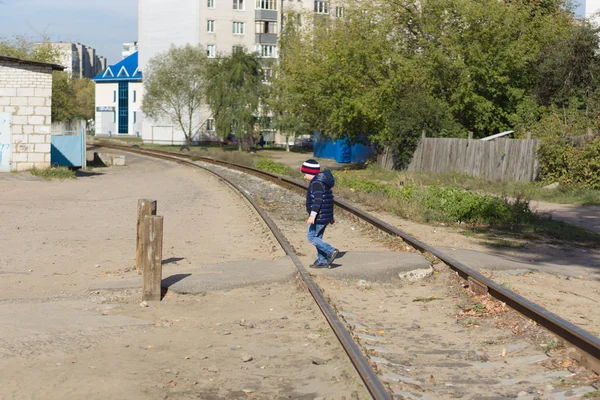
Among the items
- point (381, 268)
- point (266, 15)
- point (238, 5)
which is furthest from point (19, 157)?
point (266, 15)

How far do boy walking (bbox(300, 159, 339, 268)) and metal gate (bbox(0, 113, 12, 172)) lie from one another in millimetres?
22052

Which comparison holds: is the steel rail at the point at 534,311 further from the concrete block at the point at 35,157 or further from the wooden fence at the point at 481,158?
the concrete block at the point at 35,157

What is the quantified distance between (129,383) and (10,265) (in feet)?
21.1

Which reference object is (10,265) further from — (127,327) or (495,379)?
(495,379)

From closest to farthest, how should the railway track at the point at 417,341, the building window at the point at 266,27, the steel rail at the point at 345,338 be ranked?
the steel rail at the point at 345,338 → the railway track at the point at 417,341 → the building window at the point at 266,27

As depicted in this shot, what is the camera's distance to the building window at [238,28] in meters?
84.8

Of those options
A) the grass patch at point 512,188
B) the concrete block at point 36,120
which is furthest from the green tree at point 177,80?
the grass patch at point 512,188

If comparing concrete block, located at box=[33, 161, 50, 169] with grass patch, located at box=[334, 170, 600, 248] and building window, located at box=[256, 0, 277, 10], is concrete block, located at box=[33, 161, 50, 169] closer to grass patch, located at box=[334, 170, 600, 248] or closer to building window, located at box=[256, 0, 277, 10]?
grass patch, located at box=[334, 170, 600, 248]

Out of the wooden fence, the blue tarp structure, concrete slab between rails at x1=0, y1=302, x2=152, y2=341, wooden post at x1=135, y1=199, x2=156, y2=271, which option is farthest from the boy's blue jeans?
the blue tarp structure

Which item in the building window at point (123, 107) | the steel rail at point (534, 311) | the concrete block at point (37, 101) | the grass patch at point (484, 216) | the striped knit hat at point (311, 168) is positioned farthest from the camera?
the building window at point (123, 107)

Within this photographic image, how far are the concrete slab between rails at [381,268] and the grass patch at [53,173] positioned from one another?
68.6 ft

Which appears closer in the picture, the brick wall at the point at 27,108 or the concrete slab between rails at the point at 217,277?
the concrete slab between rails at the point at 217,277

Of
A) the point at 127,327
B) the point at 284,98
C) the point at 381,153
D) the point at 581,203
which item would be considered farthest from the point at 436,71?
the point at 127,327

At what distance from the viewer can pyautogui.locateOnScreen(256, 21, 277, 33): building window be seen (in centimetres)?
8588
